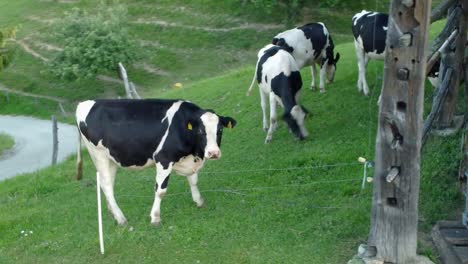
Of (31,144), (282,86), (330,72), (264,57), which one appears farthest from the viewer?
(31,144)

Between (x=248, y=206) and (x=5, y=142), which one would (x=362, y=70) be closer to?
(x=248, y=206)

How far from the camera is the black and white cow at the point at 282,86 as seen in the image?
14.1 meters

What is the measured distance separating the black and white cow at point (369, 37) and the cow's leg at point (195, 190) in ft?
21.8

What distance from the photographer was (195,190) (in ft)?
36.3

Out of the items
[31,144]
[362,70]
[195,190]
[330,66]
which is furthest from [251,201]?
[31,144]

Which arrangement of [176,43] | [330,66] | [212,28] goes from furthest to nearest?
[212,28], [176,43], [330,66]

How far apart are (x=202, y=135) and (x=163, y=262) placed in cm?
209

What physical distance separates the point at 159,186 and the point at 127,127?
1073 millimetres

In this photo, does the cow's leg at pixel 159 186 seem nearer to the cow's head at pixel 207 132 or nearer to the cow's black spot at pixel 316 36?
the cow's head at pixel 207 132

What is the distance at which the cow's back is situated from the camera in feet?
34.1

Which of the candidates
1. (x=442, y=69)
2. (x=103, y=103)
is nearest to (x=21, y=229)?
(x=103, y=103)

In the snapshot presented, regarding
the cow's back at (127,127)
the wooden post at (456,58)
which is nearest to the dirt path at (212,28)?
the wooden post at (456,58)

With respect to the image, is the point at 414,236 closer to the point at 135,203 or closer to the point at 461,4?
the point at 461,4

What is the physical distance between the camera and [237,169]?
1328 cm
